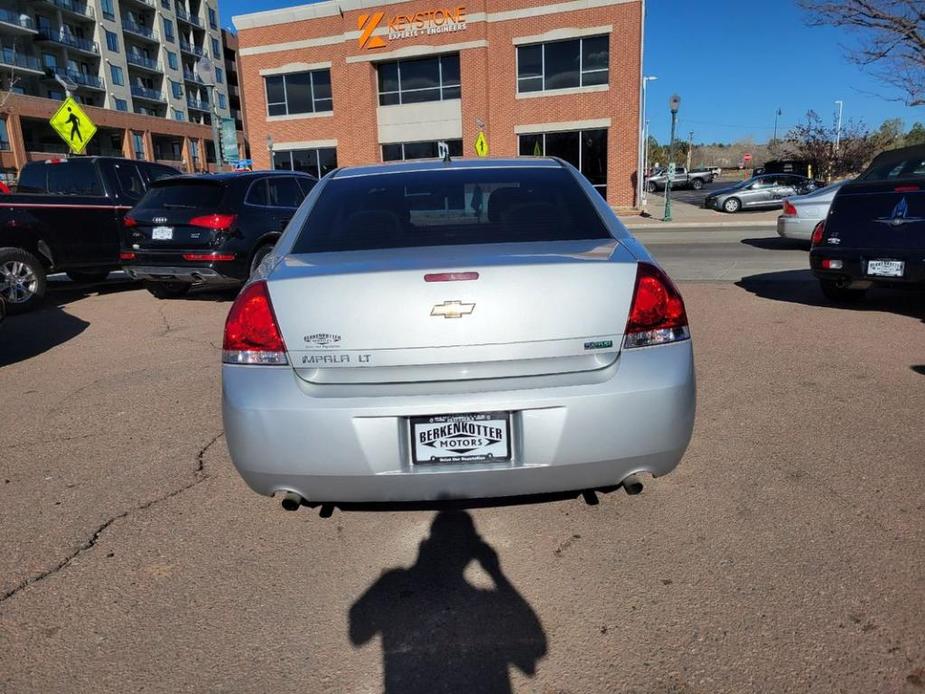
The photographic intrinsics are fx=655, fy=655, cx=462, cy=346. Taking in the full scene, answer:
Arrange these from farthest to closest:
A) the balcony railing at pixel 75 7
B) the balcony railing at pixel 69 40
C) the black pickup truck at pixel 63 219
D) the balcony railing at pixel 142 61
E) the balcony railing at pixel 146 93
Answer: the balcony railing at pixel 146 93, the balcony railing at pixel 142 61, the balcony railing at pixel 75 7, the balcony railing at pixel 69 40, the black pickup truck at pixel 63 219

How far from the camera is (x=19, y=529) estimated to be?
299 centimetres

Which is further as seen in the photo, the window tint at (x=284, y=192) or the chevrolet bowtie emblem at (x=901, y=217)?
the window tint at (x=284, y=192)

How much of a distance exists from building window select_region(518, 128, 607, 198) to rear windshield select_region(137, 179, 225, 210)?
21.3 meters

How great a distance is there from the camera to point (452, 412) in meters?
2.29

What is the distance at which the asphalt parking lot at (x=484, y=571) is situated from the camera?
6.84 feet

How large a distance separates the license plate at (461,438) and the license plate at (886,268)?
5.66 meters

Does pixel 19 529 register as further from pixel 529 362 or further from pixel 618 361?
pixel 618 361

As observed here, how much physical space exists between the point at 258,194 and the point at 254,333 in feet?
21.9

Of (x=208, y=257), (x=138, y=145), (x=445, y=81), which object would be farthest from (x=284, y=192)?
Result: (x=138, y=145)

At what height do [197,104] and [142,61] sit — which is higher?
[142,61]

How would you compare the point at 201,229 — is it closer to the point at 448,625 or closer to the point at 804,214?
the point at 448,625

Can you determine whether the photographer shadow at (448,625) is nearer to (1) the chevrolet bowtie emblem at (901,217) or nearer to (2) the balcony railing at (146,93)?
(1) the chevrolet bowtie emblem at (901,217)

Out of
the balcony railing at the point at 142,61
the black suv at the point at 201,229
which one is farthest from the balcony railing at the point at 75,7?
the black suv at the point at 201,229

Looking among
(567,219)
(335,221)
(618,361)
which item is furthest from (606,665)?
(335,221)
